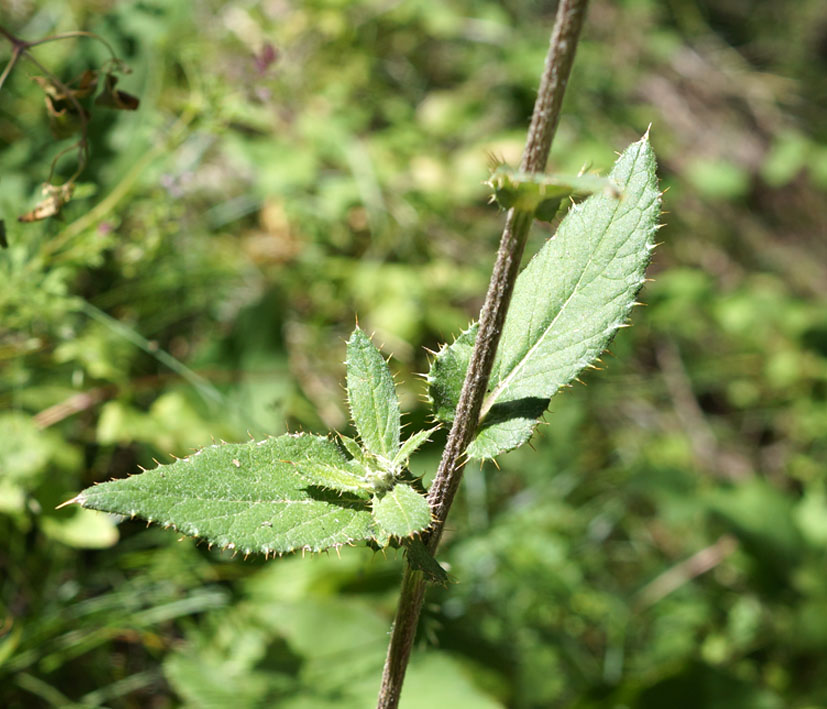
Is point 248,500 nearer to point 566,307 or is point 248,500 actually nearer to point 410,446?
point 410,446

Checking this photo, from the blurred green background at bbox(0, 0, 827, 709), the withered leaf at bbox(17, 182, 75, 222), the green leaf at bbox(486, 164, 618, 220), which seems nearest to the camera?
the green leaf at bbox(486, 164, 618, 220)

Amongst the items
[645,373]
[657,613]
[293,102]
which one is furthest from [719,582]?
[293,102]

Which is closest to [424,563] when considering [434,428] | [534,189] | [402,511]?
[402,511]

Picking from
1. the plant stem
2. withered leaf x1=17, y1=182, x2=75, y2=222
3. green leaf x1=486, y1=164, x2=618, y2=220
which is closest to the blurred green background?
the plant stem

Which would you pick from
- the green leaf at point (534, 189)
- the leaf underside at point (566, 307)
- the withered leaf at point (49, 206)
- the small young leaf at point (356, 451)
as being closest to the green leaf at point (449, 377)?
the leaf underside at point (566, 307)

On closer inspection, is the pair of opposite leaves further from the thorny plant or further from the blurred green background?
the blurred green background
